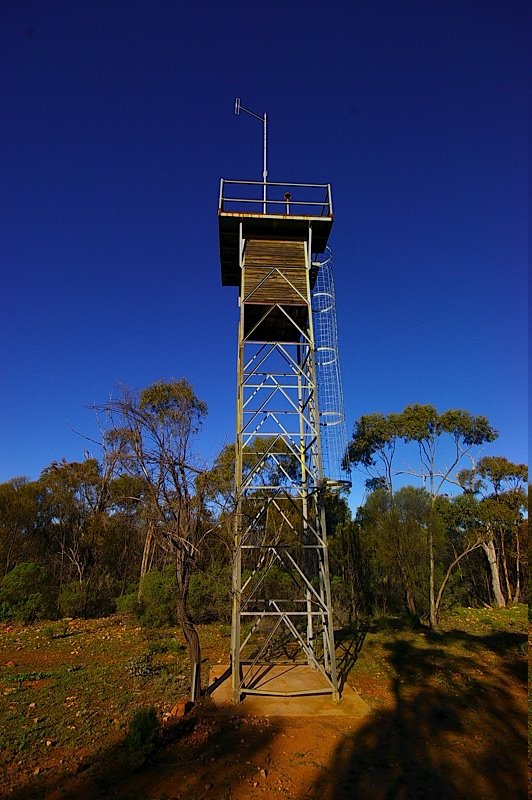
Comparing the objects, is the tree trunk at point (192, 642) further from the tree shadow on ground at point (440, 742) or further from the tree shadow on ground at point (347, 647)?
the tree shadow on ground at point (347, 647)

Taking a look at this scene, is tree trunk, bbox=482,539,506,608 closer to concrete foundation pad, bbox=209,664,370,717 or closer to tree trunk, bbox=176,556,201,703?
concrete foundation pad, bbox=209,664,370,717

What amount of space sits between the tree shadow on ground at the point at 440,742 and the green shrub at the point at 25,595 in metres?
11.4

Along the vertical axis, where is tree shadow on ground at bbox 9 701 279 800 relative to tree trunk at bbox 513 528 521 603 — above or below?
above

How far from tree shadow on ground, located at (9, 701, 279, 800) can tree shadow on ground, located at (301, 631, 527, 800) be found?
89 centimetres

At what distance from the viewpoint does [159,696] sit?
23.6 feet

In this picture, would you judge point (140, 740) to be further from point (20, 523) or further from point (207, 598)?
point (20, 523)

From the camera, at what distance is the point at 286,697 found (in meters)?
7.15

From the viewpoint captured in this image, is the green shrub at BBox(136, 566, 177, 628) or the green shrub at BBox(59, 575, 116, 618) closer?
the green shrub at BBox(136, 566, 177, 628)

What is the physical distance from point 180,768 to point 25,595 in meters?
11.9

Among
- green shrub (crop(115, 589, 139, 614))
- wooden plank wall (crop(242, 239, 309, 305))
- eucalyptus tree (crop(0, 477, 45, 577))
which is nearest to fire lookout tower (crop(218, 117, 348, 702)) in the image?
wooden plank wall (crop(242, 239, 309, 305))

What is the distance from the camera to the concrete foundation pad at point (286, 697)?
6.56 metres

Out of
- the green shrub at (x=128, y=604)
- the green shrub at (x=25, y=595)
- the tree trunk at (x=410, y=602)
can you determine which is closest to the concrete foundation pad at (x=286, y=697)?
the green shrub at (x=128, y=604)

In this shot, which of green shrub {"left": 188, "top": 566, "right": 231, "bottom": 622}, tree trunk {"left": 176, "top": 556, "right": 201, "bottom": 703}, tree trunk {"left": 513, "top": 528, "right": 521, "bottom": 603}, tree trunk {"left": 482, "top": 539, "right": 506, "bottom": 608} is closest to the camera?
tree trunk {"left": 176, "top": 556, "right": 201, "bottom": 703}

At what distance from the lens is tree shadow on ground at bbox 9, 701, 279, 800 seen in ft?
14.1
